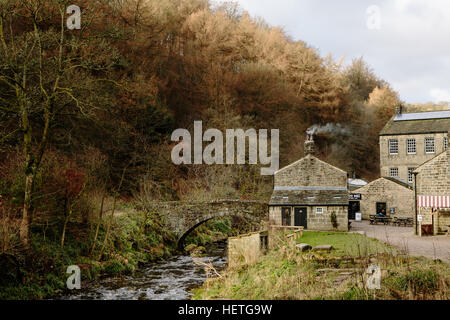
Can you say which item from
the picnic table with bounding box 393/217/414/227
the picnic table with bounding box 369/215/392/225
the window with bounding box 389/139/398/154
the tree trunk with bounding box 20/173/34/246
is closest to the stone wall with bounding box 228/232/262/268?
the tree trunk with bounding box 20/173/34/246

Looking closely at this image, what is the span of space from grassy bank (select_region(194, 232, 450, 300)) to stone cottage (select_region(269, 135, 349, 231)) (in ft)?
33.6

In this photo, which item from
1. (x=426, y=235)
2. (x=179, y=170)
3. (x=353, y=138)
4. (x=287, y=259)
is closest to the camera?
(x=287, y=259)

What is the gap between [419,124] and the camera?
40.2m

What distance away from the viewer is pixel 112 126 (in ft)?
88.2

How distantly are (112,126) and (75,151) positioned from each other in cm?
345

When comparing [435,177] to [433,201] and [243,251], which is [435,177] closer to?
[433,201]

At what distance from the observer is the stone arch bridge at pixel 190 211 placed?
24.2 metres

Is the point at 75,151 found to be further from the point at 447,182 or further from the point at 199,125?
the point at 447,182

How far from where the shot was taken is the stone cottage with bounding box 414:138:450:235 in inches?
914

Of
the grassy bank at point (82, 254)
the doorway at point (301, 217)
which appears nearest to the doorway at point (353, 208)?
the doorway at point (301, 217)

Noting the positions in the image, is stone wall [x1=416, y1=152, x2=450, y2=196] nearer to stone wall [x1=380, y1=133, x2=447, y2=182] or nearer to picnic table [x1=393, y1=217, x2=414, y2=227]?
picnic table [x1=393, y1=217, x2=414, y2=227]

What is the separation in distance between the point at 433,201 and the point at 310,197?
22.4 ft

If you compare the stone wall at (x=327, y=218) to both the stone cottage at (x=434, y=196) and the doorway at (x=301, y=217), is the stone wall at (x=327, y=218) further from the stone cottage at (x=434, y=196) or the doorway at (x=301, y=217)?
the stone cottage at (x=434, y=196)
